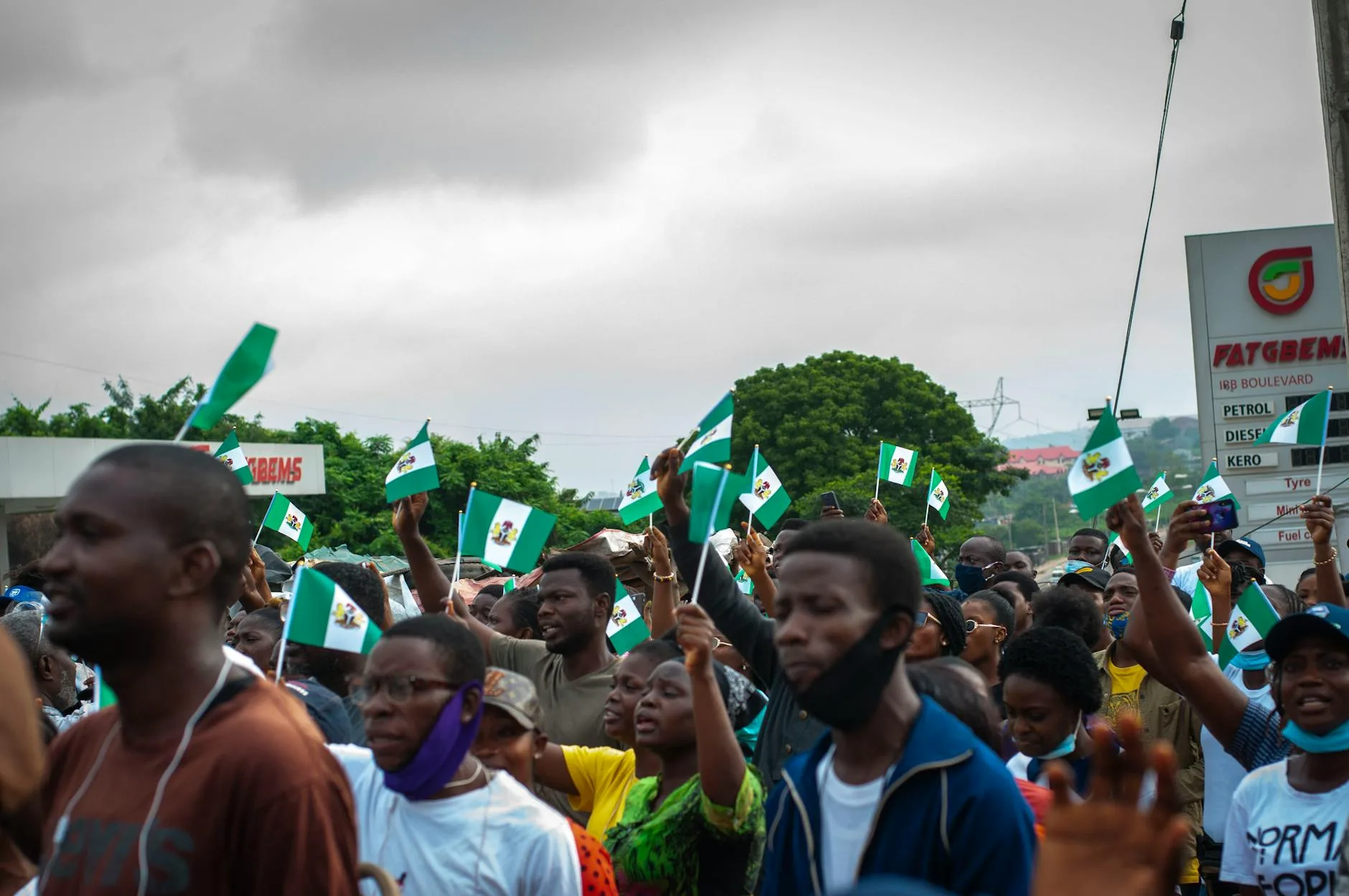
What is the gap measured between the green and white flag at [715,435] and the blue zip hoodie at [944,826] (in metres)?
2.70

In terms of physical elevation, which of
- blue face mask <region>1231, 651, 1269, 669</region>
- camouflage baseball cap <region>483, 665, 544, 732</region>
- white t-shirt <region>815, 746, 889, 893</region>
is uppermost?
blue face mask <region>1231, 651, 1269, 669</region>

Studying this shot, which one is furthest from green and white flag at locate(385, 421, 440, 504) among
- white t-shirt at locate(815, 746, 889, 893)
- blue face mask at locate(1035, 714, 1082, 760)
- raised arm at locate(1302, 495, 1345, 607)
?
raised arm at locate(1302, 495, 1345, 607)

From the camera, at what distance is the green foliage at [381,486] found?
1303 inches

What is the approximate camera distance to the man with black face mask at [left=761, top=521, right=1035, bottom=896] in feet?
8.42

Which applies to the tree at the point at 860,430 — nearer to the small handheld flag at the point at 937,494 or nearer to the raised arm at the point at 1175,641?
the small handheld flag at the point at 937,494

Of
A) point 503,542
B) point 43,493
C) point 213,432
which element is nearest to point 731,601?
point 503,542

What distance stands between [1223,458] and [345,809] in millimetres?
20860

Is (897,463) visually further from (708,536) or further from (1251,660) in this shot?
(708,536)

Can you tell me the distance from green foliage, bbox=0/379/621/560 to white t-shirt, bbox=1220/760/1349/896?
25.8m

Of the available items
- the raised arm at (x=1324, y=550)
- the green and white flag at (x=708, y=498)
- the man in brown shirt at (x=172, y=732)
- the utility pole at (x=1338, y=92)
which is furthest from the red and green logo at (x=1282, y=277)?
the man in brown shirt at (x=172, y=732)

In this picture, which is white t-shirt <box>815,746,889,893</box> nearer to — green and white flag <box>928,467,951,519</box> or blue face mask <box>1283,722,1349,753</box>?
blue face mask <box>1283,722,1349,753</box>

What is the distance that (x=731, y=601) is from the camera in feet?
14.8

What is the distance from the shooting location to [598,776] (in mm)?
4766

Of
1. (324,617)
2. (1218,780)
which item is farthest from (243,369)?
(1218,780)
